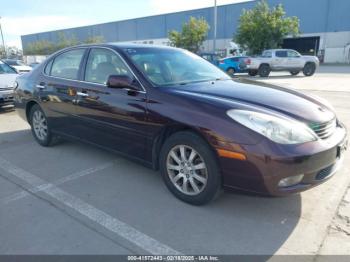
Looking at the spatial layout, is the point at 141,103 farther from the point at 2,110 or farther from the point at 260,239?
the point at 2,110

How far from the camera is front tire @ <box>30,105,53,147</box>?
16.4ft

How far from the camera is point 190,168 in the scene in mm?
3023

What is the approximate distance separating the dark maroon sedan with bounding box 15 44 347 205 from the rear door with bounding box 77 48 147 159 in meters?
0.01

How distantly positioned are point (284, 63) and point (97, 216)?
1946 cm

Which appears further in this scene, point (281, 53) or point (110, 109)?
point (281, 53)

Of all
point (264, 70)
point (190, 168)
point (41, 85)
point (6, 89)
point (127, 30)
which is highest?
point (127, 30)

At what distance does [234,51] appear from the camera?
130ft

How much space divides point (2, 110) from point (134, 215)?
7.39 meters

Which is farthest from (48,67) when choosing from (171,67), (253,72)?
(253,72)

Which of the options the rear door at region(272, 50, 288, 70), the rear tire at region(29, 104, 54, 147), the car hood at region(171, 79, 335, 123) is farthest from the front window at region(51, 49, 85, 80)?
the rear door at region(272, 50, 288, 70)

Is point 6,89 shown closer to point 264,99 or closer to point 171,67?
point 171,67

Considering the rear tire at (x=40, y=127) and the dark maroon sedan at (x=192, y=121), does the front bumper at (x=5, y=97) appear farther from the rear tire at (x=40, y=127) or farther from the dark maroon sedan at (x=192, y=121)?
the dark maroon sedan at (x=192, y=121)

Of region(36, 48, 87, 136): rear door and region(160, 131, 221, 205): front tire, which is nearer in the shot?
region(160, 131, 221, 205): front tire

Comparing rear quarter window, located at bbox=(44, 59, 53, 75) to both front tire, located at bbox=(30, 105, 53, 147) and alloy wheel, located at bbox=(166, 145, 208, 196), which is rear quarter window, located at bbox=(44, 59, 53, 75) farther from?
alloy wheel, located at bbox=(166, 145, 208, 196)
